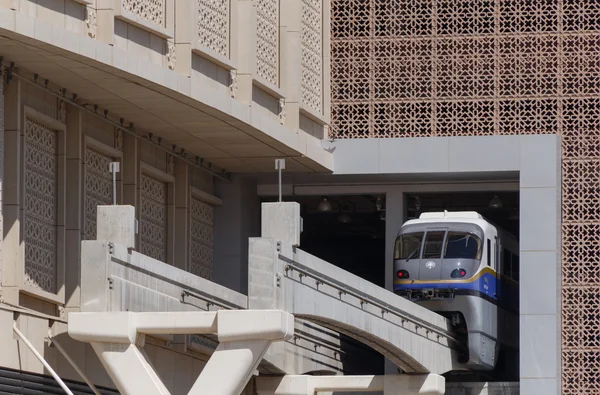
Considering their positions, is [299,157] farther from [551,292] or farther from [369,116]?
[551,292]

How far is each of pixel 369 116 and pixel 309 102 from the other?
1255 mm

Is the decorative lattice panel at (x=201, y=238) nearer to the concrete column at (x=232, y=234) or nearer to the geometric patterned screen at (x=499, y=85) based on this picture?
the concrete column at (x=232, y=234)

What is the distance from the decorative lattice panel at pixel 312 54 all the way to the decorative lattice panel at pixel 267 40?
94 cm

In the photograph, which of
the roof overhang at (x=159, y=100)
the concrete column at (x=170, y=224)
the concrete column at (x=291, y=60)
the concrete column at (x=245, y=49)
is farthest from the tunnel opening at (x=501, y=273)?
the concrete column at (x=245, y=49)

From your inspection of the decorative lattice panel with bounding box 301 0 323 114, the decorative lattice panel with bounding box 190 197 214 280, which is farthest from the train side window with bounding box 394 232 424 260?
the decorative lattice panel with bounding box 190 197 214 280

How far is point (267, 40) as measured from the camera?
92.8ft

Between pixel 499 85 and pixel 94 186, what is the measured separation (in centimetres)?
783

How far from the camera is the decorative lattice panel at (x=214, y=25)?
25.7 metres

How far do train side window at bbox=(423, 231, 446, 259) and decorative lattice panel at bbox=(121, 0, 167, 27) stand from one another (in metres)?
7.45

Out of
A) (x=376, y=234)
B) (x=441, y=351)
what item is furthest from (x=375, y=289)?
(x=376, y=234)

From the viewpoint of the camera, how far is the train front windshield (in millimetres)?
29906

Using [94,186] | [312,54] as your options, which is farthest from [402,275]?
[94,186]

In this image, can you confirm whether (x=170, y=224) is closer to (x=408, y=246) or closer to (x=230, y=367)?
(x=408, y=246)

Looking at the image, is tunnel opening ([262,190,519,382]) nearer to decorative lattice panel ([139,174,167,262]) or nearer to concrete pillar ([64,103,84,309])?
decorative lattice panel ([139,174,167,262])
